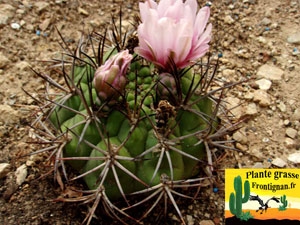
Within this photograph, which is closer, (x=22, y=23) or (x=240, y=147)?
(x=240, y=147)

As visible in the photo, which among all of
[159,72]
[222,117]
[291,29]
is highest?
[291,29]

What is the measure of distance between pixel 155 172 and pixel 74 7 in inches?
70.3

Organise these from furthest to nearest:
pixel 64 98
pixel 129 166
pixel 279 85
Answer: pixel 279 85 → pixel 64 98 → pixel 129 166

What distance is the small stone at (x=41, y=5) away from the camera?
2555 mm

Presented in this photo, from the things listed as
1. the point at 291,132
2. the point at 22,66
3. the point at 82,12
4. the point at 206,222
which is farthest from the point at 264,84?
the point at 22,66

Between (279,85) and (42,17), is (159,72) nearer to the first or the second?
(279,85)

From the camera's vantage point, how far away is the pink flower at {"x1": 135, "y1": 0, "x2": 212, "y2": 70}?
1.15 meters

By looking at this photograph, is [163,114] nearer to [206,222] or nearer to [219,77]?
[206,222]

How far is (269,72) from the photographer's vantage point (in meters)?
2.29

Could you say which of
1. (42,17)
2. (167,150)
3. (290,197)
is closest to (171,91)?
(167,150)

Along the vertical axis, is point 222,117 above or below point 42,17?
below

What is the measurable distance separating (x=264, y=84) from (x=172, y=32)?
1.26 metres

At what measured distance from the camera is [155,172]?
4.11 feet

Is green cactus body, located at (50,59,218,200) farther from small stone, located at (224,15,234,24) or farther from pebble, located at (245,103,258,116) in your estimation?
small stone, located at (224,15,234,24)
